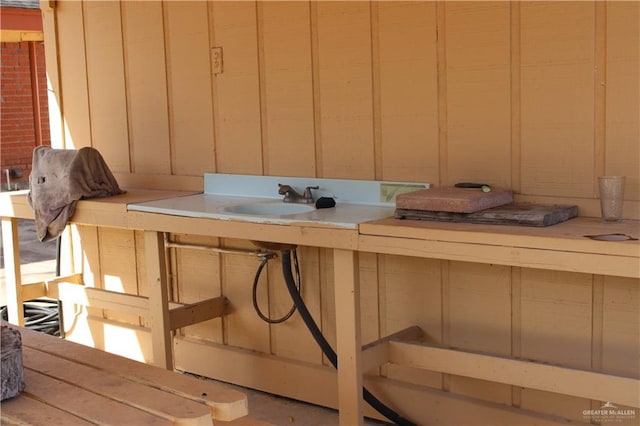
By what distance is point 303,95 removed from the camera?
3.62 m

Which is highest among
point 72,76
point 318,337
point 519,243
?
point 72,76

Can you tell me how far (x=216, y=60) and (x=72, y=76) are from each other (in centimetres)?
114

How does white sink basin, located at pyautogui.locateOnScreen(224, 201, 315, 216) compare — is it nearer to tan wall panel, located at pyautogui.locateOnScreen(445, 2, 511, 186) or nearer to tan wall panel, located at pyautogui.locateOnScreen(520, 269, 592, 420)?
tan wall panel, located at pyautogui.locateOnScreen(445, 2, 511, 186)

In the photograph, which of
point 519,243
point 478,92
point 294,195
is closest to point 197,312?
point 294,195

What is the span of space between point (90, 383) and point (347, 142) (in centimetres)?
166

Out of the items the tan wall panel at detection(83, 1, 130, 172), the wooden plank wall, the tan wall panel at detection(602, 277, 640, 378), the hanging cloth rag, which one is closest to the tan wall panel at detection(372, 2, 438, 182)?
the wooden plank wall

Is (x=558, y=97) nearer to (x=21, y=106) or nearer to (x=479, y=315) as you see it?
(x=479, y=315)

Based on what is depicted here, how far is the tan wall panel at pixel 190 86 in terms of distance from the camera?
400 centimetres

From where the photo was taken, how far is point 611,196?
2676 millimetres

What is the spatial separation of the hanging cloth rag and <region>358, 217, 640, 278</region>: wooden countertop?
1.67m

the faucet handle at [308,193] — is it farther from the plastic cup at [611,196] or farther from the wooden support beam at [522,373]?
the plastic cup at [611,196]

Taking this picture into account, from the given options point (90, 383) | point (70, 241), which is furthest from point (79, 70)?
point (90, 383)

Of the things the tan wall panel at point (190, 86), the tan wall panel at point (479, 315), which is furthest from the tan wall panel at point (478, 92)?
the tan wall panel at point (190, 86)

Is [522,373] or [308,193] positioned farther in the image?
[308,193]
